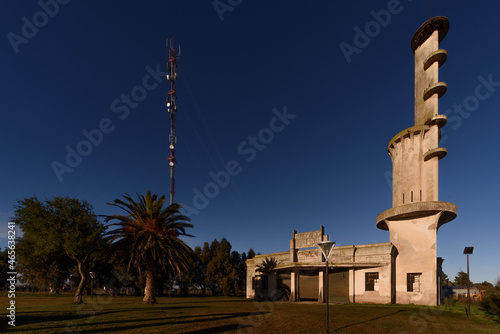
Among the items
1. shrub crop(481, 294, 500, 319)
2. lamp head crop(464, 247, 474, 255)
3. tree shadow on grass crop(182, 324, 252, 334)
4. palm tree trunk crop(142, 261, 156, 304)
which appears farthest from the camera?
palm tree trunk crop(142, 261, 156, 304)

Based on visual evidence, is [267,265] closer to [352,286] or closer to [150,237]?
[352,286]

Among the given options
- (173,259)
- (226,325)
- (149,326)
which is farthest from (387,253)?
(149,326)

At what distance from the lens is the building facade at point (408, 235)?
77.7ft

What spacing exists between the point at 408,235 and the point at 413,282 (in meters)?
4.32

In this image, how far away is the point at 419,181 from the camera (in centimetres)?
2569

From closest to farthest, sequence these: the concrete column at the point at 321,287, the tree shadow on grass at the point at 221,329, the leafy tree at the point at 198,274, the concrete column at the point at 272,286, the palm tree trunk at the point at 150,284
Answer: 1. the tree shadow on grass at the point at 221,329
2. the palm tree trunk at the point at 150,284
3. the concrete column at the point at 321,287
4. the concrete column at the point at 272,286
5. the leafy tree at the point at 198,274

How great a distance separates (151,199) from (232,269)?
34.8 meters

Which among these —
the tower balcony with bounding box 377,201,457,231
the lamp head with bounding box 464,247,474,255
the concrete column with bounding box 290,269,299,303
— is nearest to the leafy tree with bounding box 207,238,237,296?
the concrete column with bounding box 290,269,299,303

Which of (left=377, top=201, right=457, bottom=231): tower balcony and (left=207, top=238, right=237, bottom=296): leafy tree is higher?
(left=377, top=201, right=457, bottom=231): tower balcony

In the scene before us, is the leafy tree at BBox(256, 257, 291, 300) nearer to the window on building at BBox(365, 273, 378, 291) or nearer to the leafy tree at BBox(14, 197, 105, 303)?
the window on building at BBox(365, 273, 378, 291)

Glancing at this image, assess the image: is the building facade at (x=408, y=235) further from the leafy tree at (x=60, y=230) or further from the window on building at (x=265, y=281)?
the leafy tree at (x=60, y=230)

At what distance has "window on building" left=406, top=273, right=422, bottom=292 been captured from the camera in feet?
77.7

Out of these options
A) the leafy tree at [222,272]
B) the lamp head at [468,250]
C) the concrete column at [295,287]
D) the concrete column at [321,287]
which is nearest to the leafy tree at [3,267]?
the leafy tree at [222,272]

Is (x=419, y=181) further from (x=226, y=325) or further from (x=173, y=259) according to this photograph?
(x=173, y=259)
